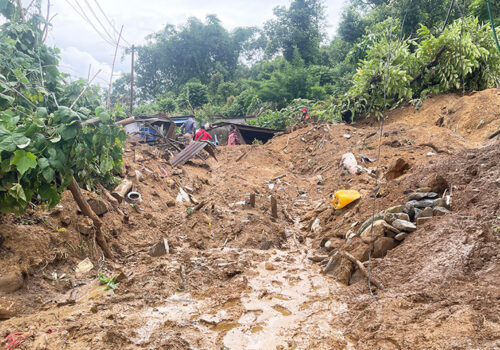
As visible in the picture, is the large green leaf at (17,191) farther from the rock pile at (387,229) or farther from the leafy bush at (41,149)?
the rock pile at (387,229)

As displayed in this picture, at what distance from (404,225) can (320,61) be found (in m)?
27.3

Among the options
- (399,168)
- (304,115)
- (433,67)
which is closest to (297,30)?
(304,115)

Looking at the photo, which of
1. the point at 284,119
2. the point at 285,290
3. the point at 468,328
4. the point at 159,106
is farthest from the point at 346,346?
the point at 159,106

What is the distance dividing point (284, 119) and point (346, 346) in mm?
15639

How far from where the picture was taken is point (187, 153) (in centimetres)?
977

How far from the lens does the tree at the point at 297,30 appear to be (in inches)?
1055

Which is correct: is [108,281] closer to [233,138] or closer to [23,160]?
[23,160]

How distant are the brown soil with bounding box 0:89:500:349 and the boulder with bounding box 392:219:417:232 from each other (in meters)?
0.10

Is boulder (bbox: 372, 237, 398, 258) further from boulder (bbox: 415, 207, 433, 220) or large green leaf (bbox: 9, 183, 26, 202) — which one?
large green leaf (bbox: 9, 183, 26, 202)

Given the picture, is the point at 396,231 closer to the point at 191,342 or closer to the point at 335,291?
the point at 335,291

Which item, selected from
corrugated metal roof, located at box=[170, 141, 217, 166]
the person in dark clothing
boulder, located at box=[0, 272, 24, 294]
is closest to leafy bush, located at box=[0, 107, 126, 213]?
boulder, located at box=[0, 272, 24, 294]

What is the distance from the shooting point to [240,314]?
260 centimetres

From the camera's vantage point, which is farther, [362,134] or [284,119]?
[284,119]

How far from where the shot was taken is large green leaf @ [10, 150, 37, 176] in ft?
7.99
